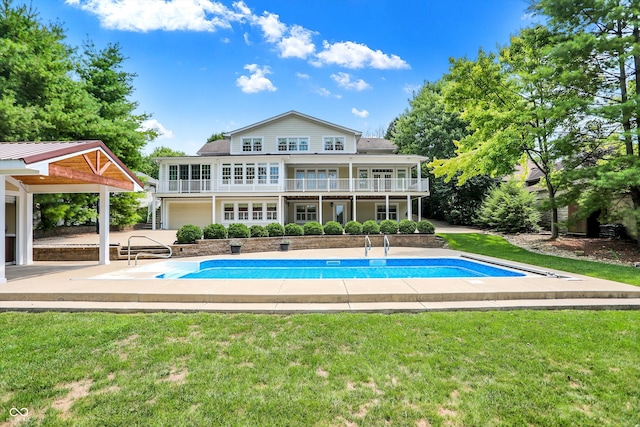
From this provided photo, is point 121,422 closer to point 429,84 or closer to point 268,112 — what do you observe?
point 268,112

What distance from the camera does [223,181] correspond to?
2311 centimetres

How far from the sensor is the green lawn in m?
8.01

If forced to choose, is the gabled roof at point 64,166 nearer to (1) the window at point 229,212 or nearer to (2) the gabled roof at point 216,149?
(1) the window at point 229,212

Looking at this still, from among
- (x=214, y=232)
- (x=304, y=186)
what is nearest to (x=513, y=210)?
(x=304, y=186)

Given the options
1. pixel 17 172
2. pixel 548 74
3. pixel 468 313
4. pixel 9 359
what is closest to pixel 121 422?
pixel 9 359

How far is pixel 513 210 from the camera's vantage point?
1944 cm

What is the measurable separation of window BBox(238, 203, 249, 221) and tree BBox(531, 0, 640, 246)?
19.2m

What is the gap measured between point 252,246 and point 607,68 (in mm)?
16597

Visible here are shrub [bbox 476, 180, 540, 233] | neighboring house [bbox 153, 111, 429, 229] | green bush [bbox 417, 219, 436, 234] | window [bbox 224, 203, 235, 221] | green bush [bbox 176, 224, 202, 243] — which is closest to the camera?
green bush [bbox 176, 224, 202, 243]

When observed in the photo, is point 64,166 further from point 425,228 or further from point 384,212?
point 384,212

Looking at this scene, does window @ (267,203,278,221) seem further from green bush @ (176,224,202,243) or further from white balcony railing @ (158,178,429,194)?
green bush @ (176,224,202,243)

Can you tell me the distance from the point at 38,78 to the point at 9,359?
15.8 metres

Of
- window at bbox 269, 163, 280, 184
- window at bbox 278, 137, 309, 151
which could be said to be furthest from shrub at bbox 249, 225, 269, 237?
window at bbox 278, 137, 309, 151

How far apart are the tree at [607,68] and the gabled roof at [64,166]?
15258 mm
